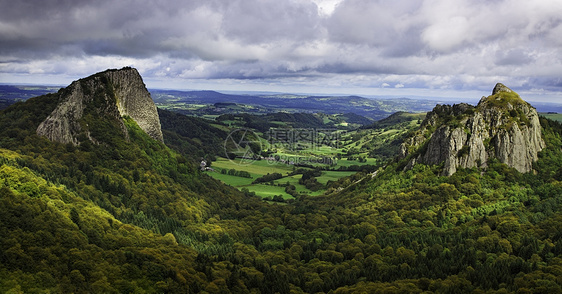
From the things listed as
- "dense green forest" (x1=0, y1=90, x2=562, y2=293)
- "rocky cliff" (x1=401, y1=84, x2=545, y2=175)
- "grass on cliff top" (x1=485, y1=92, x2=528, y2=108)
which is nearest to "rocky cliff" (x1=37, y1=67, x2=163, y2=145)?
"dense green forest" (x1=0, y1=90, x2=562, y2=293)

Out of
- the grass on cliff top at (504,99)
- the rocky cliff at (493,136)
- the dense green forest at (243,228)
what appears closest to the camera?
the dense green forest at (243,228)

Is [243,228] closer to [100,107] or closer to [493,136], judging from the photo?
[100,107]

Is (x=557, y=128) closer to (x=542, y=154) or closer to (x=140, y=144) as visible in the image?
(x=542, y=154)

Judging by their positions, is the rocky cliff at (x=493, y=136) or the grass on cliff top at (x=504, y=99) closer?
the rocky cliff at (x=493, y=136)

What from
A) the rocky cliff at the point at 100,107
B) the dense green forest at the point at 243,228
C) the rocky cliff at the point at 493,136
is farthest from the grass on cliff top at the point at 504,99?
the rocky cliff at the point at 100,107

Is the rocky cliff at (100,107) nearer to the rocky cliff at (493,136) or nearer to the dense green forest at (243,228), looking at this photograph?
the dense green forest at (243,228)

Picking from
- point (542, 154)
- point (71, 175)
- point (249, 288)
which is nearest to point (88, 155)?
point (71, 175)

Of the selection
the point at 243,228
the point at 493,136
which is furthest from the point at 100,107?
the point at 493,136
